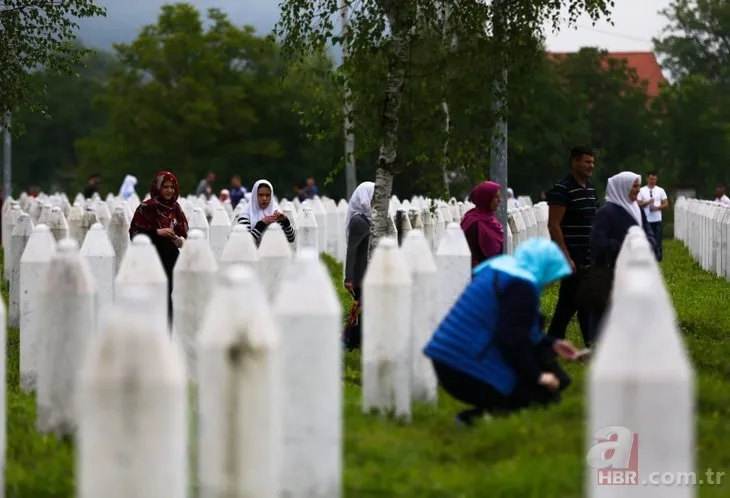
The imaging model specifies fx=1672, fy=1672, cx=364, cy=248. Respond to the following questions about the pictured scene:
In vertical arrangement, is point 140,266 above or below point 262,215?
below

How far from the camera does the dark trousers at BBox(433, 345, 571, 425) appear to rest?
8.75 meters

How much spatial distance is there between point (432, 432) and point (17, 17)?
8247 millimetres

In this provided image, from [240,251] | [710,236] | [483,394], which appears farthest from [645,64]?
[483,394]

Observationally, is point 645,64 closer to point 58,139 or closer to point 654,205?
point 58,139

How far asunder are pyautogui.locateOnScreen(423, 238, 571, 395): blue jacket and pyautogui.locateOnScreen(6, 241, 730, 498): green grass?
273 millimetres

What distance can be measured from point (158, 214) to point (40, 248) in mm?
3002

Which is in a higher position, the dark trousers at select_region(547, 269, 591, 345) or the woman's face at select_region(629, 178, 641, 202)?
the woman's face at select_region(629, 178, 641, 202)

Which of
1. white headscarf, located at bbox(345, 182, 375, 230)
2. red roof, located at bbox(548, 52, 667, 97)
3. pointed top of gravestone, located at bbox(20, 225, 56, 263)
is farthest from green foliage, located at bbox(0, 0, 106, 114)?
red roof, located at bbox(548, 52, 667, 97)

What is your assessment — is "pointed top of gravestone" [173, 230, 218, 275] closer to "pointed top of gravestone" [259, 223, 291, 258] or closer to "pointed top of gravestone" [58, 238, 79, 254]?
"pointed top of gravestone" [259, 223, 291, 258]

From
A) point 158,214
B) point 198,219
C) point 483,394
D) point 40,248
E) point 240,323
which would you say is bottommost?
point 483,394

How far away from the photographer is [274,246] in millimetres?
11570

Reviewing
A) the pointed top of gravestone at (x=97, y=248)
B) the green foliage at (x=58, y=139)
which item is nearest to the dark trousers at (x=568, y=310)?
the pointed top of gravestone at (x=97, y=248)

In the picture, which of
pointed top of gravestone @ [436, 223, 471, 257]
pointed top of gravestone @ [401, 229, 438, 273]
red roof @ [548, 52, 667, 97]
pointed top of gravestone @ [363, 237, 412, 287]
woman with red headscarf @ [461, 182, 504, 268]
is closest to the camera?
pointed top of gravestone @ [363, 237, 412, 287]

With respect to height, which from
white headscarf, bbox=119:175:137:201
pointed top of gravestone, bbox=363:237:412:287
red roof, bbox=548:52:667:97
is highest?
red roof, bbox=548:52:667:97
